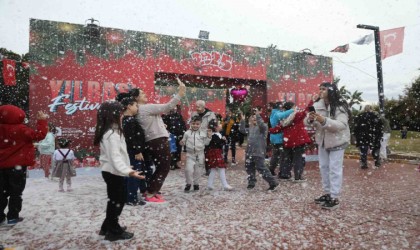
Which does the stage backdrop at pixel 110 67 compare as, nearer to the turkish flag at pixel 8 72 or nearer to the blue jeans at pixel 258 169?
the turkish flag at pixel 8 72

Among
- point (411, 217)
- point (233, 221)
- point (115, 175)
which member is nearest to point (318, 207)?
point (411, 217)

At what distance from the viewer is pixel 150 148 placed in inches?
197

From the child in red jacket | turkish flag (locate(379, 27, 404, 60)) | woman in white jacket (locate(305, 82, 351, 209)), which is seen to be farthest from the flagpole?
the child in red jacket

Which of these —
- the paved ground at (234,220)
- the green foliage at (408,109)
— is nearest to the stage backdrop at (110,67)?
the paved ground at (234,220)

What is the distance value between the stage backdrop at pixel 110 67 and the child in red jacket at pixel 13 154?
6.77m

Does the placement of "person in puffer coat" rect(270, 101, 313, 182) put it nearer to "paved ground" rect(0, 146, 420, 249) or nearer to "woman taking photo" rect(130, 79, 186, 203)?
"paved ground" rect(0, 146, 420, 249)

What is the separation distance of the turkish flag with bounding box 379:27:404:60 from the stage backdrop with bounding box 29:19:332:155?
389 centimetres

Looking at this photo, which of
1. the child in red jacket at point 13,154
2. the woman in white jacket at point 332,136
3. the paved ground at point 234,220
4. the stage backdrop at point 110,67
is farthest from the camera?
the stage backdrop at point 110,67

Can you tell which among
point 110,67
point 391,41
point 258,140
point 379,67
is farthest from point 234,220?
point 379,67

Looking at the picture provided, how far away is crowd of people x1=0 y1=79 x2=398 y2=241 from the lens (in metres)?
3.40

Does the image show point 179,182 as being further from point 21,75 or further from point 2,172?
point 21,75

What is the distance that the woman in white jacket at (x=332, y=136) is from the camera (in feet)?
14.9

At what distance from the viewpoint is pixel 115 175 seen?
11.1ft

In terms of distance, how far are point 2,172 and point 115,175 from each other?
1791 mm
